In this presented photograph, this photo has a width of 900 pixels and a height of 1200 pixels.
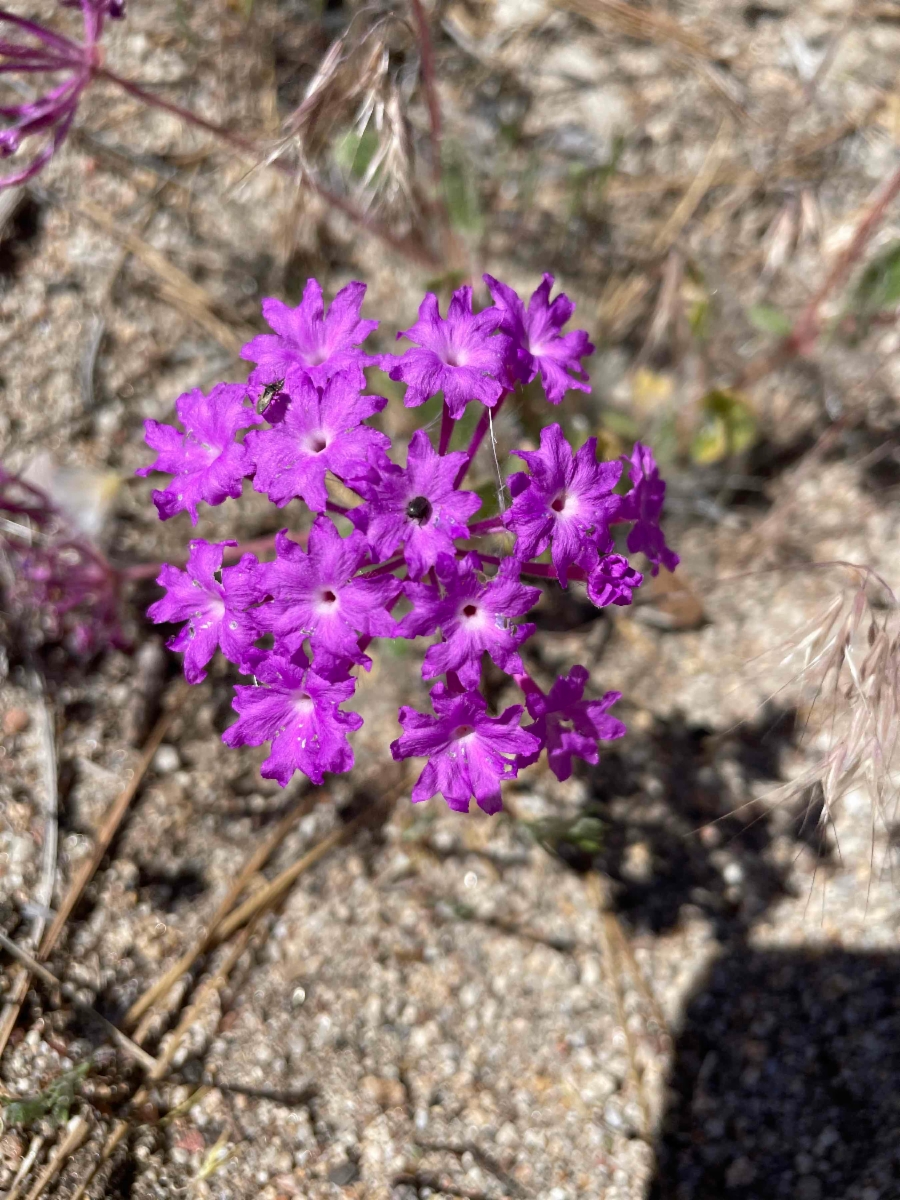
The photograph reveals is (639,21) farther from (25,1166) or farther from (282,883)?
(25,1166)

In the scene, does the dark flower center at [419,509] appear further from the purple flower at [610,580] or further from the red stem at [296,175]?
the red stem at [296,175]

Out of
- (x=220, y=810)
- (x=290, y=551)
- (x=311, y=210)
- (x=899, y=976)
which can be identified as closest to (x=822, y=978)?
(x=899, y=976)

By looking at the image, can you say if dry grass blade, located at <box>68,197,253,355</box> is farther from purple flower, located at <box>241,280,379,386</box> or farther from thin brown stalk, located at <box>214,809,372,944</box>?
thin brown stalk, located at <box>214,809,372,944</box>

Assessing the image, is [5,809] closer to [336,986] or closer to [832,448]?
[336,986]

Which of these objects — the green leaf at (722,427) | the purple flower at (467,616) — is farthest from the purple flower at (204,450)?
the green leaf at (722,427)

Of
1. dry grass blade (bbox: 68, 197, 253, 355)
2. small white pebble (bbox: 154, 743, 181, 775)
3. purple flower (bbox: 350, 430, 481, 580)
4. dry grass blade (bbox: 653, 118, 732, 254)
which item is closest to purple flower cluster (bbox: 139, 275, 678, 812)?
purple flower (bbox: 350, 430, 481, 580)
